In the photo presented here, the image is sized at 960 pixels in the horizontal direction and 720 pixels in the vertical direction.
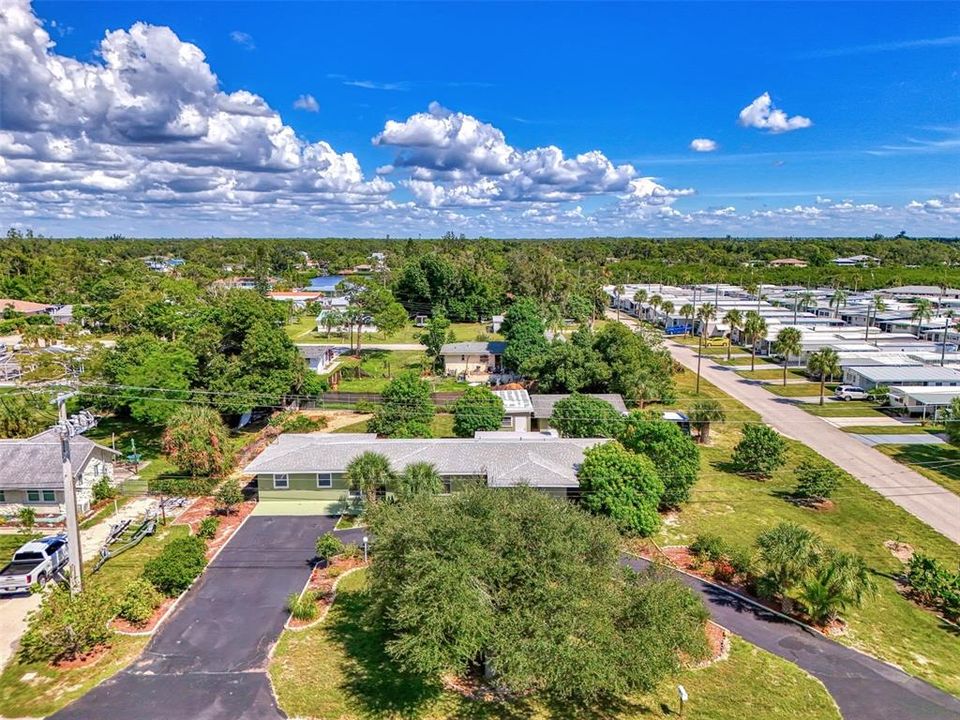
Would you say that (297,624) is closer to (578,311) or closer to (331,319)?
(331,319)

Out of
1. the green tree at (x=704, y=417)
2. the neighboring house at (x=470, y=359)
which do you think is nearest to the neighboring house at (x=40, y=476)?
the neighboring house at (x=470, y=359)

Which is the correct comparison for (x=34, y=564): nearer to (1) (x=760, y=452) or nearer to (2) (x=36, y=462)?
(2) (x=36, y=462)

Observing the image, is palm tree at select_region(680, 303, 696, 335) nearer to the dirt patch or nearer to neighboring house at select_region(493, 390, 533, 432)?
neighboring house at select_region(493, 390, 533, 432)

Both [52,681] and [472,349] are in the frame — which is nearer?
[52,681]

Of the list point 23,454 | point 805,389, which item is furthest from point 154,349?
point 805,389

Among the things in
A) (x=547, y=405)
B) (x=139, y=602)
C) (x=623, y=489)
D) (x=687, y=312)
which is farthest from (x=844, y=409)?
(x=139, y=602)

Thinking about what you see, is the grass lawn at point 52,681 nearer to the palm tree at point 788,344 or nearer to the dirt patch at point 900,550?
the dirt patch at point 900,550
